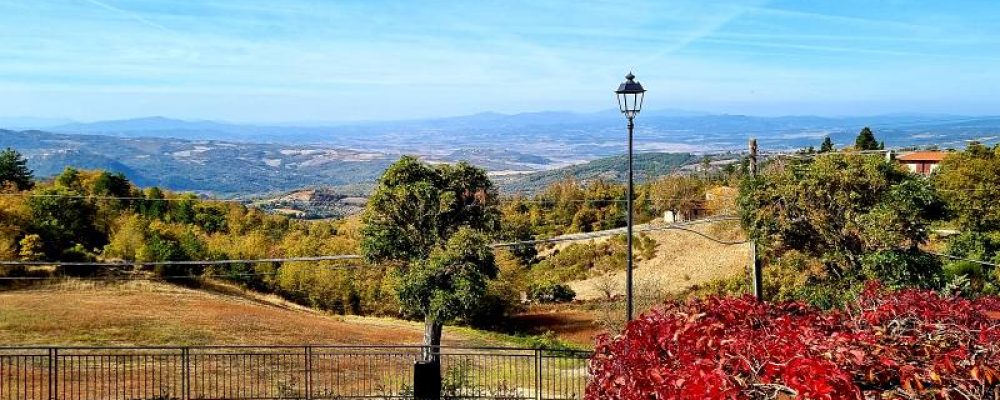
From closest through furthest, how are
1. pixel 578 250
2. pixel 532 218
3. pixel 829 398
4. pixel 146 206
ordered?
1. pixel 829 398
2. pixel 146 206
3. pixel 578 250
4. pixel 532 218

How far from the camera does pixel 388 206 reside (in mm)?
14430

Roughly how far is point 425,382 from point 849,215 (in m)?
7.04

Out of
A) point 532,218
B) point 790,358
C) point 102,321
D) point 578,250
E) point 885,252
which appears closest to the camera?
point 790,358

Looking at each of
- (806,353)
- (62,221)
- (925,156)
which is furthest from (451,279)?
(925,156)

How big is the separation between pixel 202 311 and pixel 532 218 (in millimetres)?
29876

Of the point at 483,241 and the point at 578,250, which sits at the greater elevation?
the point at 483,241

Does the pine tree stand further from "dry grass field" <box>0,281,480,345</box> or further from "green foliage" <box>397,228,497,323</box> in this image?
"green foliage" <box>397,228,497,323</box>

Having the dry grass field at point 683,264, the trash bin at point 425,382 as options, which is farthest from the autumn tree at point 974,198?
the trash bin at point 425,382

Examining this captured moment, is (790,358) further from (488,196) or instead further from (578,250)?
(578,250)

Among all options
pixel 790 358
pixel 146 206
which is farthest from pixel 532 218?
pixel 790 358

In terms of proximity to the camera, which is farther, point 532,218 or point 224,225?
point 532,218

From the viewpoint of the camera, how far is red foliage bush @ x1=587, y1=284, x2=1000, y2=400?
4.03 metres

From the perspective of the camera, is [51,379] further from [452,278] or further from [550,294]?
[550,294]

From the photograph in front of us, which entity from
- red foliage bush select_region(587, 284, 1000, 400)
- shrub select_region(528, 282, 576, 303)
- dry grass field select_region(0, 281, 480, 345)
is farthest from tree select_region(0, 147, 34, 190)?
red foliage bush select_region(587, 284, 1000, 400)
